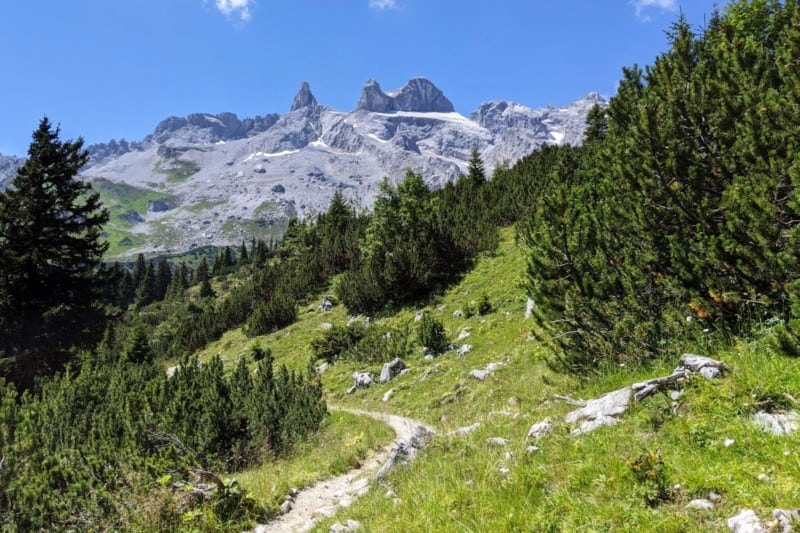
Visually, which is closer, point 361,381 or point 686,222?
point 686,222

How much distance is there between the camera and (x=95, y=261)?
23.2 m

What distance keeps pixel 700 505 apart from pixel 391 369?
15.9m

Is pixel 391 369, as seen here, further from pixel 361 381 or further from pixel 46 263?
pixel 46 263

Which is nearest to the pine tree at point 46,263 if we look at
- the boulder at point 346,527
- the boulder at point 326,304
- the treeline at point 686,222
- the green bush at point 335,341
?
the green bush at point 335,341

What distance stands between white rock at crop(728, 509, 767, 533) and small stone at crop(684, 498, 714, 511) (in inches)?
9.3

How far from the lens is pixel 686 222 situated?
8234 millimetres

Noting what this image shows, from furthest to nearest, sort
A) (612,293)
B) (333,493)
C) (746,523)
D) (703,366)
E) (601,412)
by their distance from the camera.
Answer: (612,293) < (333,493) < (601,412) < (703,366) < (746,523)

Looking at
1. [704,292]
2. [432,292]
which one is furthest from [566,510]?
[432,292]

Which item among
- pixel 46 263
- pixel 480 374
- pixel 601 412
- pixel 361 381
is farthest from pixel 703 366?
pixel 46 263

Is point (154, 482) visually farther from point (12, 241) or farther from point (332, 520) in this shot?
point (12, 241)

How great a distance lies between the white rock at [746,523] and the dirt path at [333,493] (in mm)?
4991

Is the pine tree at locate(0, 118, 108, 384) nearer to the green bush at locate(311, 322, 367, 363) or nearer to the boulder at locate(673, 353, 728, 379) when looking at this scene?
the green bush at locate(311, 322, 367, 363)

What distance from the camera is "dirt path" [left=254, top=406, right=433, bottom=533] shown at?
7082 mm

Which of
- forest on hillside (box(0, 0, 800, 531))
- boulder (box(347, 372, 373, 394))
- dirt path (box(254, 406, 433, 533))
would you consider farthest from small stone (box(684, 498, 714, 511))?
boulder (box(347, 372, 373, 394))
